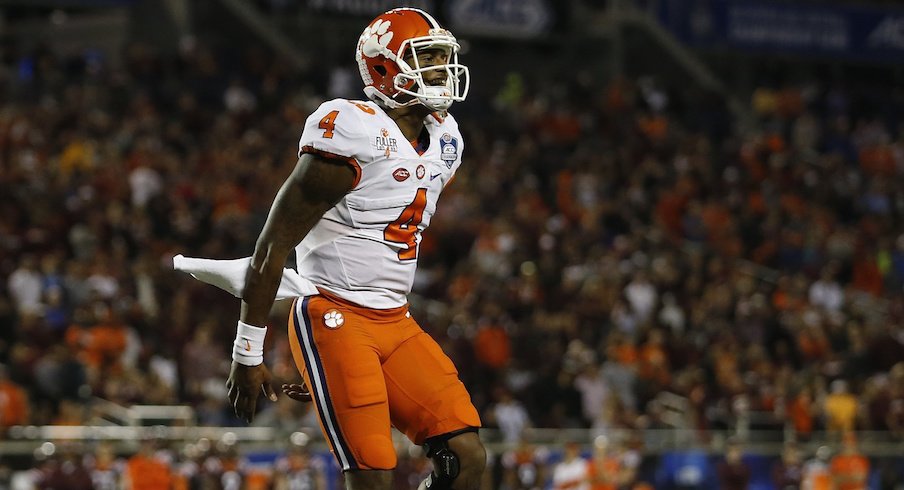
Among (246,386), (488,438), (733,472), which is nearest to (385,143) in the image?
(246,386)

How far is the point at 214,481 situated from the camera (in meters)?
11.5

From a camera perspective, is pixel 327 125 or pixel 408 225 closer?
pixel 327 125

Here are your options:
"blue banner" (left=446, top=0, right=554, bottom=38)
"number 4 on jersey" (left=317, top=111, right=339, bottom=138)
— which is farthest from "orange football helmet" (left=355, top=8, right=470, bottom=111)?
"blue banner" (left=446, top=0, right=554, bottom=38)

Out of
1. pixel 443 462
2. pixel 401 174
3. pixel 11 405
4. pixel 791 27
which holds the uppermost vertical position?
pixel 401 174

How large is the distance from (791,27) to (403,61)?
2024cm

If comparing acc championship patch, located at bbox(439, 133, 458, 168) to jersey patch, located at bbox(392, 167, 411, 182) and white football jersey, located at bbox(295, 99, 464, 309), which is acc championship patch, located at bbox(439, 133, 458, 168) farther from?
jersey patch, located at bbox(392, 167, 411, 182)

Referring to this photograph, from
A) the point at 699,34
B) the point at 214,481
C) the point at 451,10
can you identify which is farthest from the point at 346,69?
the point at 214,481

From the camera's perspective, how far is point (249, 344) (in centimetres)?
499

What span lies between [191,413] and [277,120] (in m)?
5.89

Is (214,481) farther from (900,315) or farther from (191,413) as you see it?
(900,315)

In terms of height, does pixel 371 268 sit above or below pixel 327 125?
below

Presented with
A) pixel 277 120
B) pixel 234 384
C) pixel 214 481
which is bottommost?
pixel 214 481

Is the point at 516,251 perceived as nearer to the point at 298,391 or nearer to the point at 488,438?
the point at 488,438

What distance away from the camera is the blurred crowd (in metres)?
13.4
